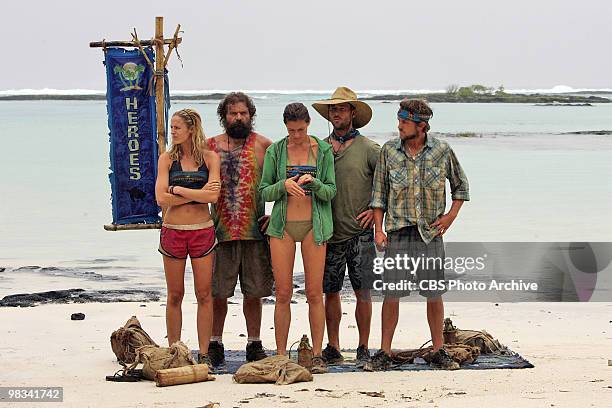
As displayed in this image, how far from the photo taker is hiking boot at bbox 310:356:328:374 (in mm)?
7793

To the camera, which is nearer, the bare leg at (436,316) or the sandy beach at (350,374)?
the sandy beach at (350,374)

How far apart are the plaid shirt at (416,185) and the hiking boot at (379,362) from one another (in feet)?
2.57

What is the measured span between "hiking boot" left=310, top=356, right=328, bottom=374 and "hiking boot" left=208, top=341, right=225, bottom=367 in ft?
2.27

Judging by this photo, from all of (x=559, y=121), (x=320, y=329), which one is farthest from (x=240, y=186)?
(x=559, y=121)

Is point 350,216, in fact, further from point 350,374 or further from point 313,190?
point 350,374

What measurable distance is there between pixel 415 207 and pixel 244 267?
119 centimetres

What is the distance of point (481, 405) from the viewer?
6836 mm

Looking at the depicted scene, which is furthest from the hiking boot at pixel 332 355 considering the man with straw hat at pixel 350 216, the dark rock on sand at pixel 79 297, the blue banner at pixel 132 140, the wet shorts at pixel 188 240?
the dark rock on sand at pixel 79 297

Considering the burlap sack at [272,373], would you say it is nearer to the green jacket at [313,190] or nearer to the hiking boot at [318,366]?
the hiking boot at [318,366]

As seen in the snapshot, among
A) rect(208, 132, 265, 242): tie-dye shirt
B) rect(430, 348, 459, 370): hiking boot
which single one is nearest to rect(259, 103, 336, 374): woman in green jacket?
rect(208, 132, 265, 242): tie-dye shirt

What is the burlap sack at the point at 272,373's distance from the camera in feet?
24.6

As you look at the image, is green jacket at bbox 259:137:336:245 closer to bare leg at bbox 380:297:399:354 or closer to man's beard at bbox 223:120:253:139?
man's beard at bbox 223:120:253:139

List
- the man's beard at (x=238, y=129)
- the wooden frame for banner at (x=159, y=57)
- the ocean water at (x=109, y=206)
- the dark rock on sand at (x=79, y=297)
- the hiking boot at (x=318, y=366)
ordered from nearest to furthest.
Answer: the hiking boot at (x=318, y=366), the man's beard at (x=238, y=129), the wooden frame for banner at (x=159, y=57), the dark rock on sand at (x=79, y=297), the ocean water at (x=109, y=206)

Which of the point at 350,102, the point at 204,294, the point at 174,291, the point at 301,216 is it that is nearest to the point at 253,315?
the point at 204,294
